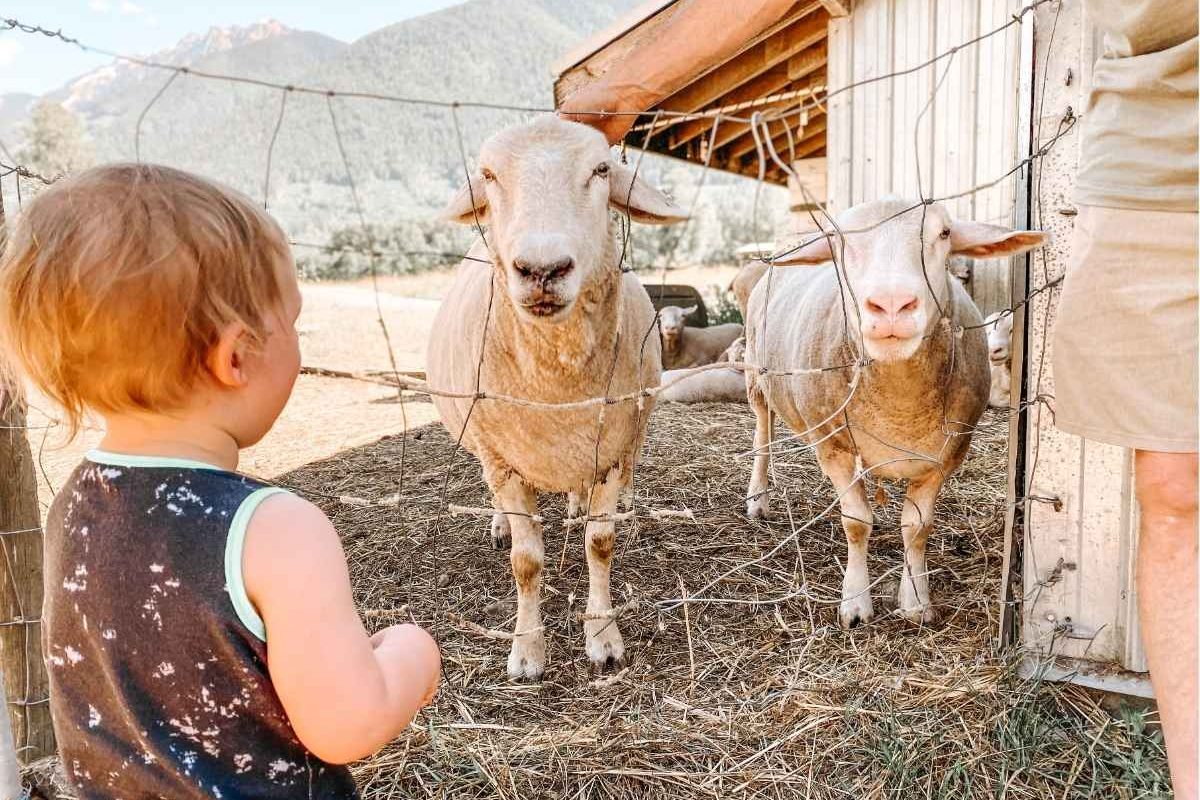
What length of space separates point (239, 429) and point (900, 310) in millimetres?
2042

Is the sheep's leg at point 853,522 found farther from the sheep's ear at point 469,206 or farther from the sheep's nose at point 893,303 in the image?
the sheep's ear at point 469,206

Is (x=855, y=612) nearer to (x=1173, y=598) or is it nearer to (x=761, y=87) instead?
(x=1173, y=598)

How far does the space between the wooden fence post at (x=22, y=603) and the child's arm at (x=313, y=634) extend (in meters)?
1.65

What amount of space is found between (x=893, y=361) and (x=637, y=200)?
101 centimetres

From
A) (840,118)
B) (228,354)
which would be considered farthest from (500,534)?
(840,118)

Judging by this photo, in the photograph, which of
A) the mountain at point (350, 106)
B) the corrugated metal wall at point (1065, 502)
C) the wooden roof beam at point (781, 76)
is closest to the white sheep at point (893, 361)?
the corrugated metal wall at point (1065, 502)

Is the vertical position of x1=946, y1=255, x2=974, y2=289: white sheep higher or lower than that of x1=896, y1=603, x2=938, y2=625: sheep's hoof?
higher

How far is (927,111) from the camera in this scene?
21.1 ft

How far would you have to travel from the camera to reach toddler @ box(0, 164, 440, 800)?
1.03m

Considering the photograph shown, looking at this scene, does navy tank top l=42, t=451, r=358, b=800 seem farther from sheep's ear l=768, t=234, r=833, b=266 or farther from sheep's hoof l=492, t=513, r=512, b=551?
sheep's hoof l=492, t=513, r=512, b=551

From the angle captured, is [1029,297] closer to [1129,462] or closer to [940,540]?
[1129,462]

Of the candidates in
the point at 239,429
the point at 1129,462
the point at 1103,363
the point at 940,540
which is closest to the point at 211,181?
the point at 239,429

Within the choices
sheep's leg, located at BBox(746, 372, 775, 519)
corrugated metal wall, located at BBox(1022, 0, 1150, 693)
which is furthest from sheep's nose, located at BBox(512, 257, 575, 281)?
sheep's leg, located at BBox(746, 372, 775, 519)

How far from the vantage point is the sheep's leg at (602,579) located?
3.11 meters
